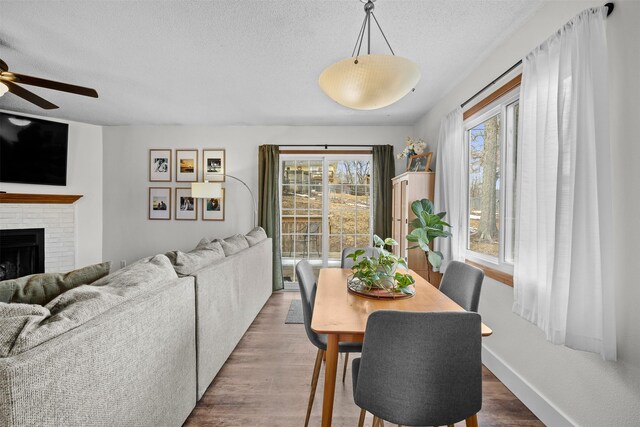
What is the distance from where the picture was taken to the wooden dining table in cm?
131

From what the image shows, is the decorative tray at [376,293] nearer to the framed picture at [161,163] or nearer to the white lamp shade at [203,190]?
the white lamp shade at [203,190]

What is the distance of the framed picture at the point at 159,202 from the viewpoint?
4879 mm

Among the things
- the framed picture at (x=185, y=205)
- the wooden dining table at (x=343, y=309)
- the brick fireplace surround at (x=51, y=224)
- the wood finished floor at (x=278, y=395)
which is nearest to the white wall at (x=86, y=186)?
the brick fireplace surround at (x=51, y=224)

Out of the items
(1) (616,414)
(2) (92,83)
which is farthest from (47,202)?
(1) (616,414)

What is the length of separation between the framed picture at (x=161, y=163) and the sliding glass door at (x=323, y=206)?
5.78 feet

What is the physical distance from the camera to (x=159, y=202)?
4.89 metres

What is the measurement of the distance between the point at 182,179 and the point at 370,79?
4.06m

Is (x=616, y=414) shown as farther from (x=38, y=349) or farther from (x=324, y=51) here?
(x=324, y=51)

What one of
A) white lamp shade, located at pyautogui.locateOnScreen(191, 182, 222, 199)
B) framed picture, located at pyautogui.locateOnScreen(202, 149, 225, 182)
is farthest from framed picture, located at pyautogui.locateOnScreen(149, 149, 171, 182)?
white lamp shade, located at pyautogui.locateOnScreen(191, 182, 222, 199)

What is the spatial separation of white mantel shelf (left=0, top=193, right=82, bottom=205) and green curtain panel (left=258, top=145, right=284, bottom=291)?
8.90 ft

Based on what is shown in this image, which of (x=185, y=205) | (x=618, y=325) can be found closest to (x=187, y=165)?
(x=185, y=205)

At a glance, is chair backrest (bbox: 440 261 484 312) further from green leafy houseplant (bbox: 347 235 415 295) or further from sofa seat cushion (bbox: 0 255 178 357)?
sofa seat cushion (bbox: 0 255 178 357)

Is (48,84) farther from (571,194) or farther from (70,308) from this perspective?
(571,194)

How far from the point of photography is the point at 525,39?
212 cm
